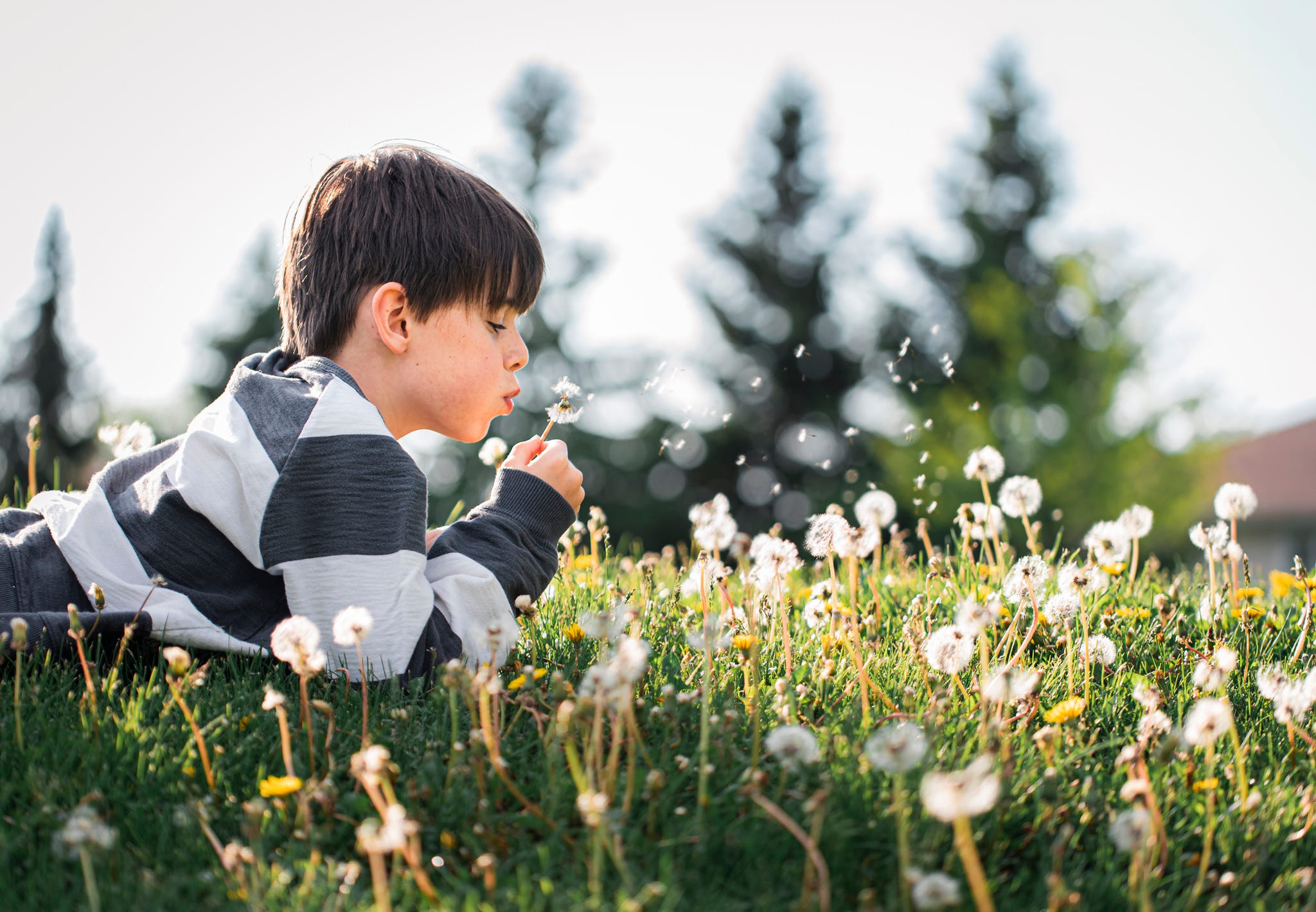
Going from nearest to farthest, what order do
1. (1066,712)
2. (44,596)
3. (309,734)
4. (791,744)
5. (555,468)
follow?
(791,744), (309,734), (1066,712), (44,596), (555,468)

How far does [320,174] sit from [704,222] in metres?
24.0

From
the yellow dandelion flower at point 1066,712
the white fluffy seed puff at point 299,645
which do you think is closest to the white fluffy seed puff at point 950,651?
the yellow dandelion flower at point 1066,712

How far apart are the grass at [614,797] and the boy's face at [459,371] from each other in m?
0.80

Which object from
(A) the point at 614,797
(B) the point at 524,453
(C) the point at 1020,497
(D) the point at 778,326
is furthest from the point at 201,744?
(D) the point at 778,326

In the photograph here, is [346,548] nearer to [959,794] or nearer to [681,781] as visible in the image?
[681,781]

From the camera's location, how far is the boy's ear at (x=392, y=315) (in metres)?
2.68

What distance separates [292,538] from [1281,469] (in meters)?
31.9

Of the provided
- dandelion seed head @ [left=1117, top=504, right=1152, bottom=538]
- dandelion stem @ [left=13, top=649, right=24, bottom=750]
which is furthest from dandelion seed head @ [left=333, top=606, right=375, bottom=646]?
dandelion seed head @ [left=1117, top=504, right=1152, bottom=538]

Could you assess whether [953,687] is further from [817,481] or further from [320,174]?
[817,481]

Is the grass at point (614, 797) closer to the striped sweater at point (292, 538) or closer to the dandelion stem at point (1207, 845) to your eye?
the dandelion stem at point (1207, 845)

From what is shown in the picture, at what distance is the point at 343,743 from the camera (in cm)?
188

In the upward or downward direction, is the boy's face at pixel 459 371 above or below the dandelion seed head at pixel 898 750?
above

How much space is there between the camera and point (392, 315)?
271cm

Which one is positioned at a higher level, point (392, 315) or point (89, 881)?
point (392, 315)
